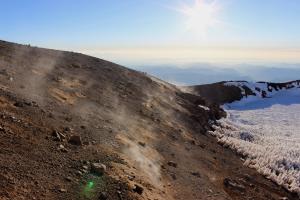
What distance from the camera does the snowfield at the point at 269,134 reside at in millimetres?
25737

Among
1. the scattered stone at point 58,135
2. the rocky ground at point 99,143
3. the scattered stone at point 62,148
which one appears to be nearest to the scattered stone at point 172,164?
the rocky ground at point 99,143

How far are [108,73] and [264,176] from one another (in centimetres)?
1623

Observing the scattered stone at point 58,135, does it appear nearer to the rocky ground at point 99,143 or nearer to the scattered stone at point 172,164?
the rocky ground at point 99,143

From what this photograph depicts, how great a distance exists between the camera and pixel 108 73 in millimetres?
35500

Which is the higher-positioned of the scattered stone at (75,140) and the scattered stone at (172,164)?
the scattered stone at (75,140)

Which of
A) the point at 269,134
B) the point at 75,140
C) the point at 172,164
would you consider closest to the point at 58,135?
the point at 75,140

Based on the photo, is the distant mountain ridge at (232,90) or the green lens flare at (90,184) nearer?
the green lens flare at (90,184)

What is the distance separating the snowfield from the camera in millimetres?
25737

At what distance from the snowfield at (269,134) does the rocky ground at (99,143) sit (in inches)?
54.6

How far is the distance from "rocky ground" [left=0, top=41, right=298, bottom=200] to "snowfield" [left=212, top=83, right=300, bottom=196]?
139 centimetres

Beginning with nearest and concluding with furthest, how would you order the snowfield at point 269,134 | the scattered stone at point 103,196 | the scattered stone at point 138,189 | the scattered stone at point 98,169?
the scattered stone at point 103,196, the scattered stone at point 138,189, the scattered stone at point 98,169, the snowfield at point 269,134

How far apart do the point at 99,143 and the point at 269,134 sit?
2574cm

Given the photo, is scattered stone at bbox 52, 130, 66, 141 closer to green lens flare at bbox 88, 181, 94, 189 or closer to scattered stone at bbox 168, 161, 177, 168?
green lens flare at bbox 88, 181, 94, 189

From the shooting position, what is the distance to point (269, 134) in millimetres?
39312
